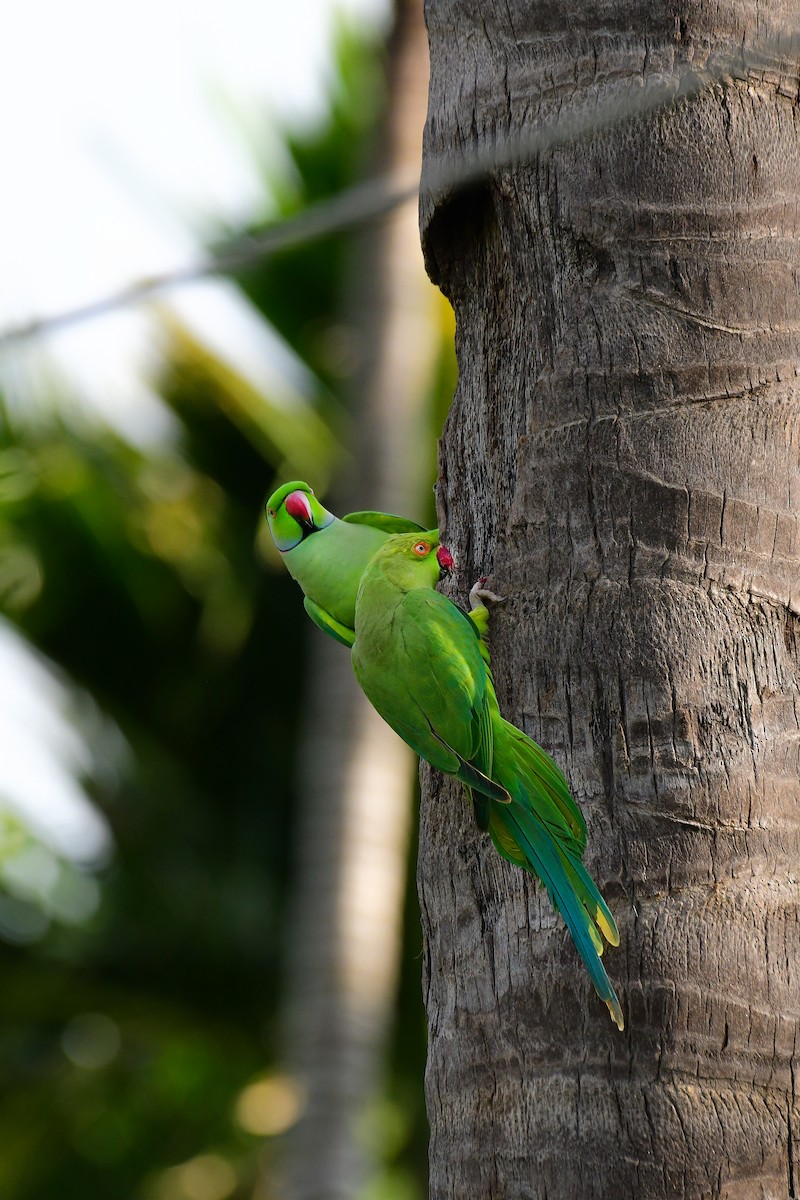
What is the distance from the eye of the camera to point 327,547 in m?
3.37

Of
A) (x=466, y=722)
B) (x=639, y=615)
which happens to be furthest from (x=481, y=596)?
(x=639, y=615)

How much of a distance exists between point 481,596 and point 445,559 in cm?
29

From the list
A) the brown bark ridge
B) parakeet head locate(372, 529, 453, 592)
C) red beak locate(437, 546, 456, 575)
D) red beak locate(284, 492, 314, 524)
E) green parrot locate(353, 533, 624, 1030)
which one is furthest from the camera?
red beak locate(284, 492, 314, 524)

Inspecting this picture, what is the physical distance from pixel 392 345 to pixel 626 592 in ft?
17.3

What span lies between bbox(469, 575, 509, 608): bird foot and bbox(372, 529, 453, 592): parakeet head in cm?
32

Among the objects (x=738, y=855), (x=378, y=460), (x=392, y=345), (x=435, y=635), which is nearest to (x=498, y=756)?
(x=435, y=635)

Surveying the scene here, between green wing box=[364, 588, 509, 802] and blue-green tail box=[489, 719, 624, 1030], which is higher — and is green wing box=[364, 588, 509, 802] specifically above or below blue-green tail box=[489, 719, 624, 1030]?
above

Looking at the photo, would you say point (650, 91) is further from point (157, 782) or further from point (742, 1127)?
point (157, 782)

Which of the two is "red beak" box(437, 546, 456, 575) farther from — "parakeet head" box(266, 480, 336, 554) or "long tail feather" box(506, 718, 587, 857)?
"parakeet head" box(266, 480, 336, 554)

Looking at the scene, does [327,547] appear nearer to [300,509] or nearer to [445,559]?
[300,509]

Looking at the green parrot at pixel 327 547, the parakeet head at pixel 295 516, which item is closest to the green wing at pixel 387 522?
the green parrot at pixel 327 547

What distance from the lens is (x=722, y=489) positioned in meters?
2.11

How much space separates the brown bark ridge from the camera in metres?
1.88

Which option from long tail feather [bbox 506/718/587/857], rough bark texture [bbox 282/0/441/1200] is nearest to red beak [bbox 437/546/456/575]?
long tail feather [bbox 506/718/587/857]
